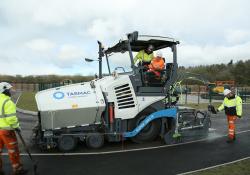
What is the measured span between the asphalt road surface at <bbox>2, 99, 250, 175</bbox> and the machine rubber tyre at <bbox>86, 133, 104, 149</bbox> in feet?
0.60

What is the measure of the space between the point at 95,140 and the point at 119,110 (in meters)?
1.05

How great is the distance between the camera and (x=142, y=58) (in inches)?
427

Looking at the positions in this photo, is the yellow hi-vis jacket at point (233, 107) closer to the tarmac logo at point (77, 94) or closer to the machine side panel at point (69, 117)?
the machine side panel at point (69, 117)

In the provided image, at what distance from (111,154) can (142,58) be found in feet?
10.3

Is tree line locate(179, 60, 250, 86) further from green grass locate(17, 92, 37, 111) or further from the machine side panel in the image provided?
the machine side panel

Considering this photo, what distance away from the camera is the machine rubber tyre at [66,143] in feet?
30.6

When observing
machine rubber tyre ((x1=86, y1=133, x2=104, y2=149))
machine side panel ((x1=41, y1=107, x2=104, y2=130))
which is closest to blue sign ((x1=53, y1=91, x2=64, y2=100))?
machine side panel ((x1=41, y1=107, x2=104, y2=130))

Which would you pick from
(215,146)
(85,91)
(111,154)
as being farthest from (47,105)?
(215,146)

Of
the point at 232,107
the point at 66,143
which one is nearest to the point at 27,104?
the point at 66,143

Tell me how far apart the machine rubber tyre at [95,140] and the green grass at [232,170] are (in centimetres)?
328

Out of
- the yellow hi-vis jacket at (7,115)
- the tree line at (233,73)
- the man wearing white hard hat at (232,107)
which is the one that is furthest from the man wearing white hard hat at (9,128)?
the tree line at (233,73)

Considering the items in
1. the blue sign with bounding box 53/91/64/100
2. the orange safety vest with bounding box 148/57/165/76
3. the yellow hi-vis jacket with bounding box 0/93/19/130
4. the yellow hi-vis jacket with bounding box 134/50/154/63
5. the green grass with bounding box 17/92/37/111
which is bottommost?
the green grass with bounding box 17/92/37/111

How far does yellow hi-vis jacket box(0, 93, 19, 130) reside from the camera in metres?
7.35

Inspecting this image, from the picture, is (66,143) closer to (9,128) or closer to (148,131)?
(9,128)
